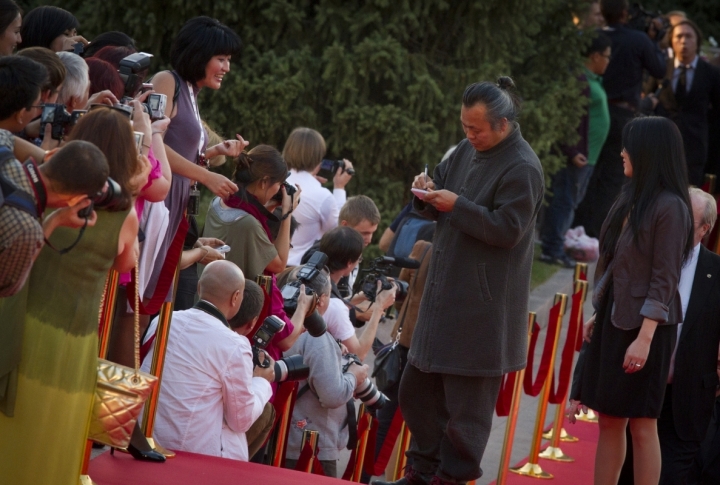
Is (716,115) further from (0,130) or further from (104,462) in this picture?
(0,130)

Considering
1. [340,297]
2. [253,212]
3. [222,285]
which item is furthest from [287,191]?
[222,285]

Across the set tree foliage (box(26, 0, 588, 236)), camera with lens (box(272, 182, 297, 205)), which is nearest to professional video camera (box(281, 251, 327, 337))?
camera with lens (box(272, 182, 297, 205))

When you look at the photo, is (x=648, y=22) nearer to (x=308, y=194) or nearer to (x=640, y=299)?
(x=308, y=194)

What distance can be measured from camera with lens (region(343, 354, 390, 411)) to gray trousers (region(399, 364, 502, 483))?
26.3 inches

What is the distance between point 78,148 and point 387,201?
6627 millimetres

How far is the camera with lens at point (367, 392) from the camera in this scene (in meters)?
5.64

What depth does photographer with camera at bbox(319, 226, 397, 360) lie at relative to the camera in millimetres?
5793

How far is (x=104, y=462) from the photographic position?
14.3 ft

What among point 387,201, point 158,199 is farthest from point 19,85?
point 387,201

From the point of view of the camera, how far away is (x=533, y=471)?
21.3ft

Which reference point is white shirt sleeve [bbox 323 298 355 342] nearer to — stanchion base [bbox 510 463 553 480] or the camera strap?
the camera strap

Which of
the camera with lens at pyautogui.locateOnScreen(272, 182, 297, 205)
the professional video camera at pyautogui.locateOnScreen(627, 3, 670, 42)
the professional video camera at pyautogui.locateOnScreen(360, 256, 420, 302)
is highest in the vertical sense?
the professional video camera at pyautogui.locateOnScreen(627, 3, 670, 42)

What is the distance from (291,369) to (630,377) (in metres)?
1.52

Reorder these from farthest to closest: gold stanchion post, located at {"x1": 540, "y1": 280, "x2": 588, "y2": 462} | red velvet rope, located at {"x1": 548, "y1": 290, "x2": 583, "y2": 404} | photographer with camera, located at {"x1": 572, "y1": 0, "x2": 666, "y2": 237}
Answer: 1. photographer with camera, located at {"x1": 572, "y1": 0, "x2": 666, "y2": 237}
2. gold stanchion post, located at {"x1": 540, "y1": 280, "x2": 588, "y2": 462}
3. red velvet rope, located at {"x1": 548, "y1": 290, "x2": 583, "y2": 404}
